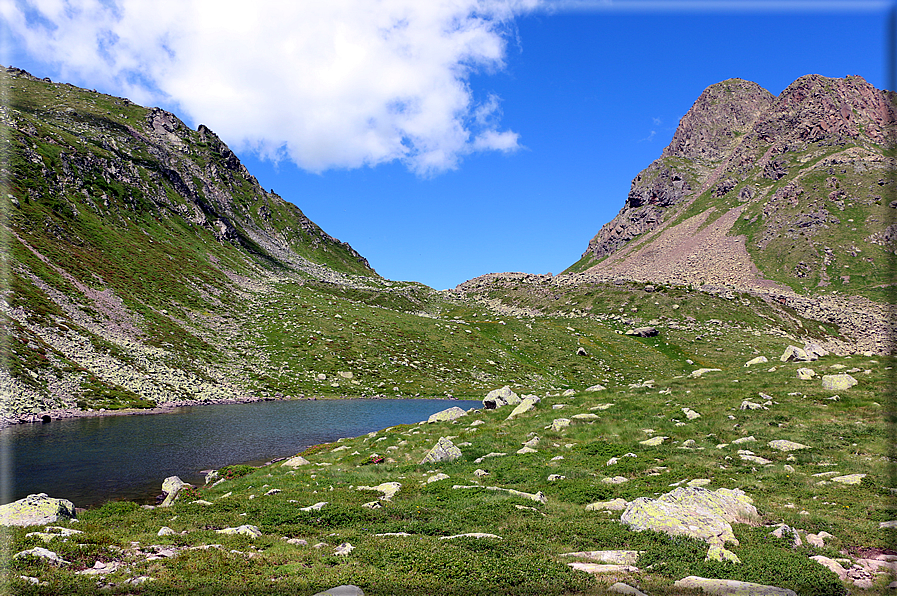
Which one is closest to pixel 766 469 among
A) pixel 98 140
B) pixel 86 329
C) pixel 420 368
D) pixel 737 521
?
pixel 737 521

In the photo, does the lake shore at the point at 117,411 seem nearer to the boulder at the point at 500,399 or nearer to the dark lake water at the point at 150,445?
the dark lake water at the point at 150,445

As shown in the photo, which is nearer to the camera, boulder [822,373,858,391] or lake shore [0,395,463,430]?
boulder [822,373,858,391]

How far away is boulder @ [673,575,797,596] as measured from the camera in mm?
9508

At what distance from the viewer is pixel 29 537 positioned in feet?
41.8

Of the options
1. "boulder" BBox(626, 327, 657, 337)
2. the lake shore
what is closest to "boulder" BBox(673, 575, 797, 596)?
the lake shore

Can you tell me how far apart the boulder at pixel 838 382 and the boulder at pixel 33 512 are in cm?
4351

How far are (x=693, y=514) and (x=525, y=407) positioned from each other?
24.1 metres

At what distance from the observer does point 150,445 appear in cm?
3794

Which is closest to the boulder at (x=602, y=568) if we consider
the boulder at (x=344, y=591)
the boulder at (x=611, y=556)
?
the boulder at (x=611, y=556)

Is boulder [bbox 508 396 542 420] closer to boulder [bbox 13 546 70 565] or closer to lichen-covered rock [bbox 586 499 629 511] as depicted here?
lichen-covered rock [bbox 586 499 629 511]

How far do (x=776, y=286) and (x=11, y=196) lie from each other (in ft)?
877

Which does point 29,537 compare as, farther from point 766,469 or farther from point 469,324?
point 469,324

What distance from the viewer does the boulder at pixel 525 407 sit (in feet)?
122

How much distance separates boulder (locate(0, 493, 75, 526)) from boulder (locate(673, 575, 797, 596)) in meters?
20.4
